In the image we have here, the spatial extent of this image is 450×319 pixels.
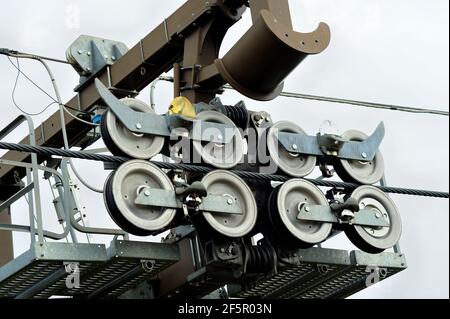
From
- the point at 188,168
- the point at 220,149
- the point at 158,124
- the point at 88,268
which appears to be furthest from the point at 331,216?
the point at 88,268

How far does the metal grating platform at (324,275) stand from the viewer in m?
18.3

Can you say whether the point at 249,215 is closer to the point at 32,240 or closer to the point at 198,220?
the point at 198,220

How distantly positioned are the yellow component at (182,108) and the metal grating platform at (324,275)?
187 cm

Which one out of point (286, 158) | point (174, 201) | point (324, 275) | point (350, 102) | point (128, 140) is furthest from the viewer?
point (350, 102)

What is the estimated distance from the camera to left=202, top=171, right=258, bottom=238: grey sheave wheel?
17.2 meters

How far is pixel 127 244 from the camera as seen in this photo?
17.2 meters

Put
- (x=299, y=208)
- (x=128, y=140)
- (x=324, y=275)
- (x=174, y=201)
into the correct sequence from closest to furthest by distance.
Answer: (x=174, y=201) < (x=128, y=140) < (x=299, y=208) < (x=324, y=275)

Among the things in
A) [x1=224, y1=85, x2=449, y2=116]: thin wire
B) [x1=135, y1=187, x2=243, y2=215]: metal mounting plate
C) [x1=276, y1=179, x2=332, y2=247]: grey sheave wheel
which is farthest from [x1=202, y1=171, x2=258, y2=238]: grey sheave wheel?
[x1=224, y1=85, x2=449, y2=116]: thin wire

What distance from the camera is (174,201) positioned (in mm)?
17047

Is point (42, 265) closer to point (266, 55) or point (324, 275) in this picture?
point (266, 55)

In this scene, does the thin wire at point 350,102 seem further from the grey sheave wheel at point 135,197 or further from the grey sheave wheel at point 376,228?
the grey sheave wheel at point 135,197

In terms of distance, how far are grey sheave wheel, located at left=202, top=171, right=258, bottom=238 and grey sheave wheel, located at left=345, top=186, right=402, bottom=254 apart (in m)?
1.21

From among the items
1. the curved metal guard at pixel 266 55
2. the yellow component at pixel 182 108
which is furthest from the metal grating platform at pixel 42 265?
the curved metal guard at pixel 266 55

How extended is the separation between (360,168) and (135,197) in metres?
2.89
